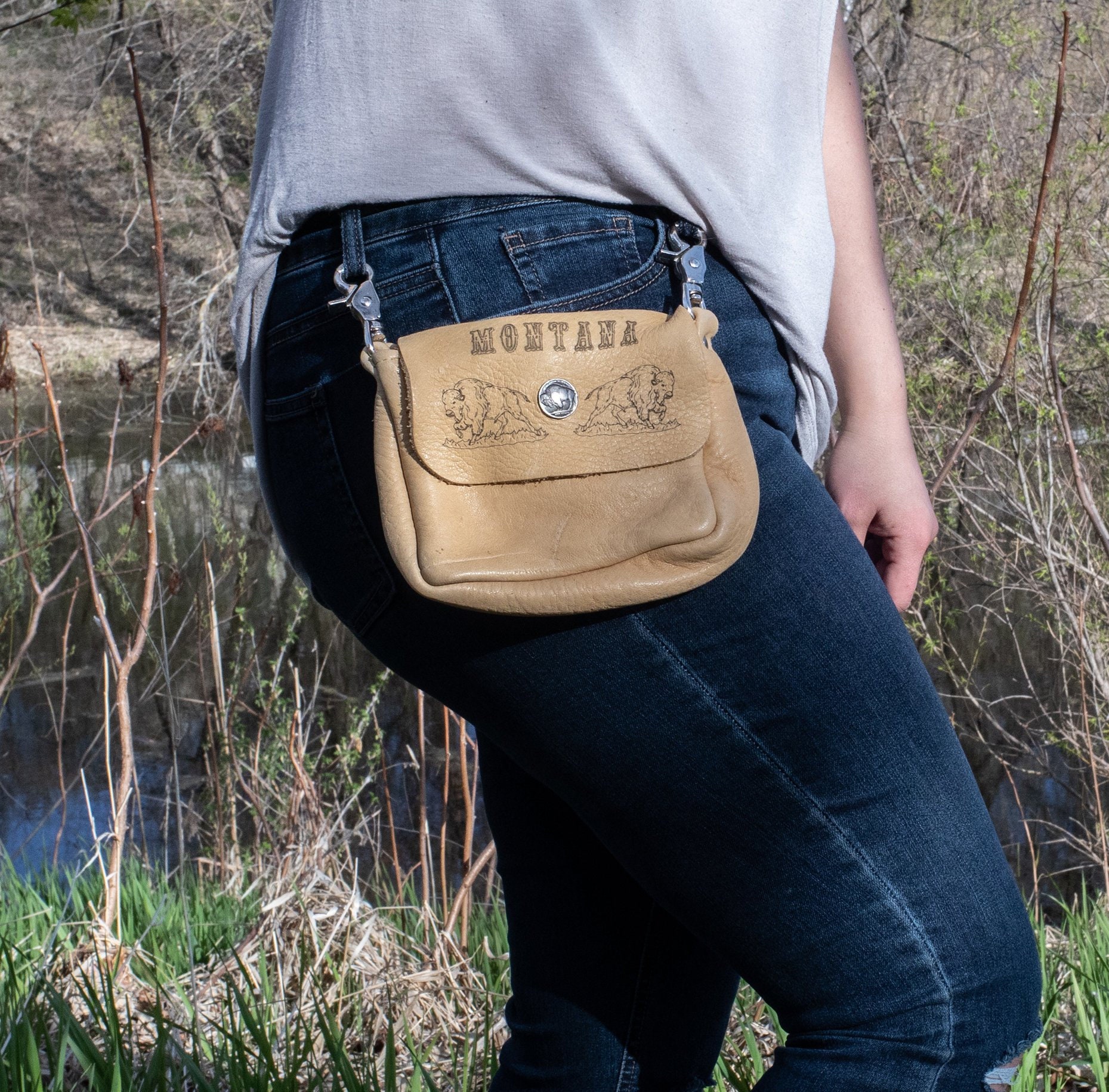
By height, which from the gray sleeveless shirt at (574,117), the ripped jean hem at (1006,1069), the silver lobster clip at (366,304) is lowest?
the ripped jean hem at (1006,1069)

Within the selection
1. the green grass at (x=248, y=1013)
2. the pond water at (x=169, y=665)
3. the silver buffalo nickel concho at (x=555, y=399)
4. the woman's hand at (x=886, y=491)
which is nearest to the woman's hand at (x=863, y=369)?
the woman's hand at (x=886, y=491)

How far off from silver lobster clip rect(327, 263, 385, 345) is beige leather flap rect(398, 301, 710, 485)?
3 cm

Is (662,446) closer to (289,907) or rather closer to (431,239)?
(431,239)

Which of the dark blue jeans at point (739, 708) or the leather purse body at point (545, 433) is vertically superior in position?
the leather purse body at point (545, 433)

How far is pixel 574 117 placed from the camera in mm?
794

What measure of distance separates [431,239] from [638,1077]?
2.35 feet

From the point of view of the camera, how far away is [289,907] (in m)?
2.40

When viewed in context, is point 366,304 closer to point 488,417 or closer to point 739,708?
point 488,417

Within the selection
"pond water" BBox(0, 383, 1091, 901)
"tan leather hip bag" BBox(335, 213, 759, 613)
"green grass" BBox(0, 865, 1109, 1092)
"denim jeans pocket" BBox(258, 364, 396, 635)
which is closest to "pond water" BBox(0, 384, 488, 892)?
"pond water" BBox(0, 383, 1091, 901)

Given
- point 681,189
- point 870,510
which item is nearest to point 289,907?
point 870,510

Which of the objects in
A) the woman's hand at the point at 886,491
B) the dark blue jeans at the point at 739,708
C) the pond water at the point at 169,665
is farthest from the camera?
the pond water at the point at 169,665

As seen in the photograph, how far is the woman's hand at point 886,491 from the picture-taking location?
3.16ft

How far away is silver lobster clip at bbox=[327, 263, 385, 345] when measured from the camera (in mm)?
780

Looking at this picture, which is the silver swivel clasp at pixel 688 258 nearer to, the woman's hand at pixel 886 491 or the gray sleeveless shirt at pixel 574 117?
the gray sleeveless shirt at pixel 574 117
